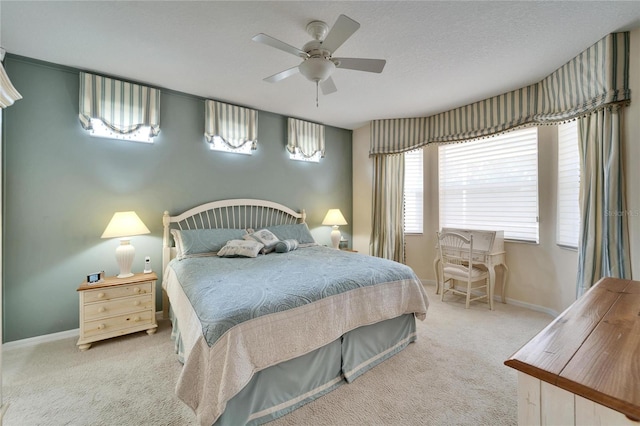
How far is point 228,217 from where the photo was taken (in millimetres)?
3650

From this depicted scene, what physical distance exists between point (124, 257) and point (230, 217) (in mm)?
1299

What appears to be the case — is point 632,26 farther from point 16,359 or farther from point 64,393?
point 16,359

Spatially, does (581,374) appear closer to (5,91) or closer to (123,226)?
(5,91)

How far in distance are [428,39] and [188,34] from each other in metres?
2.01

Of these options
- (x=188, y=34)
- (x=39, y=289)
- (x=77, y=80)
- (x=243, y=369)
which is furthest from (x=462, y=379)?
(x=77, y=80)

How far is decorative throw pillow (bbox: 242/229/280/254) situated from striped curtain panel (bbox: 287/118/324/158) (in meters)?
1.49

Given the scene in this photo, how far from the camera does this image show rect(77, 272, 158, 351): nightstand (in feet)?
7.82

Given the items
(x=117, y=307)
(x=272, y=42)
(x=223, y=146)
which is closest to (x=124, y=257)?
(x=117, y=307)

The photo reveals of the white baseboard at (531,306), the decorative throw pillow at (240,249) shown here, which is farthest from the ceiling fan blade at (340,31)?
the white baseboard at (531,306)

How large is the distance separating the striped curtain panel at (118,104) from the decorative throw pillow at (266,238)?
1.64 metres

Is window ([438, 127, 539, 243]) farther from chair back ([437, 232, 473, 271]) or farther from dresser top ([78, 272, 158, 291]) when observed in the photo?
dresser top ([78, 272, 158, 291])

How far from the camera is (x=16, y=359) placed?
7.38ft

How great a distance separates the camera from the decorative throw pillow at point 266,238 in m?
3.21

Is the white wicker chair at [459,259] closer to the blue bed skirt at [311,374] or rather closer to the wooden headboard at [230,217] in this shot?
the blue bed skirt at [311,374]
